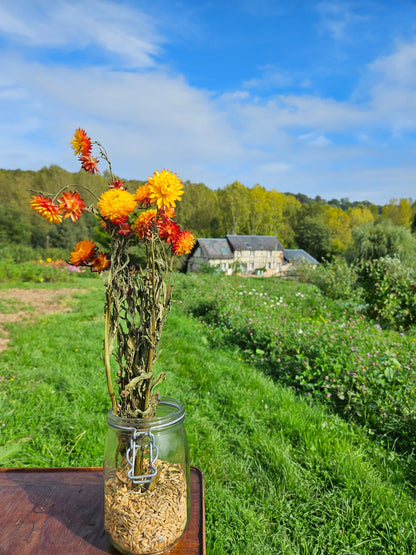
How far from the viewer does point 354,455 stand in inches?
102

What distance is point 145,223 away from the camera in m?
0.97

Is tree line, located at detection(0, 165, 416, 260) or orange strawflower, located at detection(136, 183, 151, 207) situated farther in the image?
tree line, located at detection(0, 165, 416, 260)

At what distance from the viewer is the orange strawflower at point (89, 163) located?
44.0 inches

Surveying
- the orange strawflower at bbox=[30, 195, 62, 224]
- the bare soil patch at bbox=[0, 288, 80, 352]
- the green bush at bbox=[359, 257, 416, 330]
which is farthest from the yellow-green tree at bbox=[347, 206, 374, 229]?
the orange strawflower at bbox=[30, 195, 62, 224]

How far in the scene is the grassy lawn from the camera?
204cm

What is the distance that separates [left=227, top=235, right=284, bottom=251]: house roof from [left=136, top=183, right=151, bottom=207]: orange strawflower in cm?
3176

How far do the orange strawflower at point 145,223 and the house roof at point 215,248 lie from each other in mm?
28442

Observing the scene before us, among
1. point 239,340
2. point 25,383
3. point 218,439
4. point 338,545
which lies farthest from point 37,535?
point 239,340

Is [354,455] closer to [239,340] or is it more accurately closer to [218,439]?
[218,439]

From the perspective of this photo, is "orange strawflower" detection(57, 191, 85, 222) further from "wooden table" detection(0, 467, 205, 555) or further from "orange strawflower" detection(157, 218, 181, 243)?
"wooden table" detection(0, 467, 205, 555)

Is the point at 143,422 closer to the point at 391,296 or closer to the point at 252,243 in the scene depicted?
the point at 391,296

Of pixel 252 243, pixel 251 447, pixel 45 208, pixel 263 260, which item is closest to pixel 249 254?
pixel 252 243

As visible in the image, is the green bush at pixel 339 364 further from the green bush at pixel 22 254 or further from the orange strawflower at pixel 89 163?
the green bush at pixel 22 254

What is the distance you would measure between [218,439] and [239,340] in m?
2.62
